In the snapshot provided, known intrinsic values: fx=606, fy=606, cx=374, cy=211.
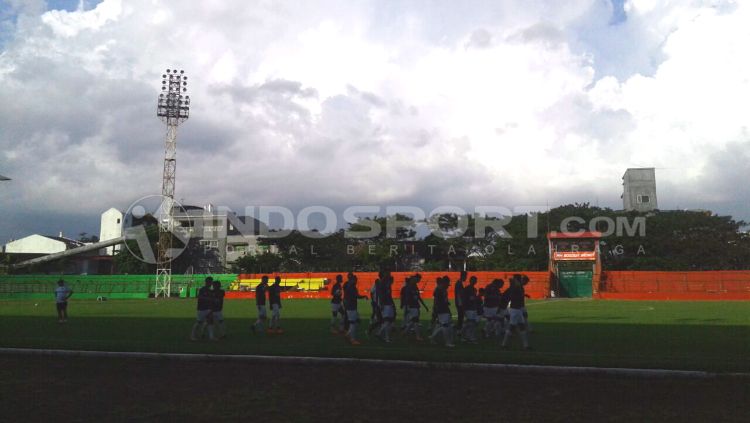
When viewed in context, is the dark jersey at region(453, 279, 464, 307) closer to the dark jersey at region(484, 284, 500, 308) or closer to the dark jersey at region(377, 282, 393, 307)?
the dark jersey at region(484, 284, 500, 308)

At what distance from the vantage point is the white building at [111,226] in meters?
98.4

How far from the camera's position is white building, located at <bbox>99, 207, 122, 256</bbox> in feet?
323

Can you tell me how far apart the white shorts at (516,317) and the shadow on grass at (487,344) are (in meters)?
0.65

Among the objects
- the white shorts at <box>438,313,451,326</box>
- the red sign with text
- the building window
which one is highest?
the building window

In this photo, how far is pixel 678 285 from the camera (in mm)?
45969

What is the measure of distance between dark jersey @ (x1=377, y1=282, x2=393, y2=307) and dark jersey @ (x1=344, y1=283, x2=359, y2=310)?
0.68 m

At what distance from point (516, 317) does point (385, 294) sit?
347 cm

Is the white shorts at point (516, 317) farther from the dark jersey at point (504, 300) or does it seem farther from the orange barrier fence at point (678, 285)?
the orange barrier fence at point (678, 285)

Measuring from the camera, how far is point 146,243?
263 ft

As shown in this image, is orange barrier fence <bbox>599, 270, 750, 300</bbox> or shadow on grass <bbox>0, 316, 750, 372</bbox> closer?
shadow on grass <bbox>0, 316, 750, 372</bbox>

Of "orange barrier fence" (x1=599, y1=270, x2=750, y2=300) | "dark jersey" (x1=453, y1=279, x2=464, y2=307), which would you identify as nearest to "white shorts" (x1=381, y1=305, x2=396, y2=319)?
"dark jersey" (x1=453, y1=279, x2=464, y2=307)

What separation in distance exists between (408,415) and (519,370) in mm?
3406

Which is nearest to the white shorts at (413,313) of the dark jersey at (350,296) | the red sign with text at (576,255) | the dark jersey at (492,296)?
the dark jersey at (350,296)

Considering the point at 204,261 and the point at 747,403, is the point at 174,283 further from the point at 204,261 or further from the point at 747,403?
the point at 747,403
